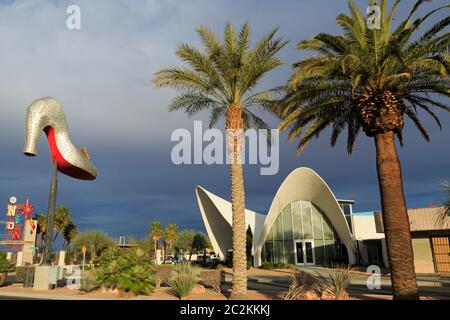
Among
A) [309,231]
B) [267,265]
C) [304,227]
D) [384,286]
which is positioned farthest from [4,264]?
[309,231]

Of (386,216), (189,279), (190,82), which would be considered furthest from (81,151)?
(386,216)

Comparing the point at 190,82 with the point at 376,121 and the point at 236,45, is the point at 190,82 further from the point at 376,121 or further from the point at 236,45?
the point at 376,121

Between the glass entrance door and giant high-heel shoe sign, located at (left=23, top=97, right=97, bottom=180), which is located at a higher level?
giant high-heel shoe sign, located at (left=23, top=97, right=97, bottom=180)

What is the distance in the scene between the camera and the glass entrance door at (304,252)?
37.6m

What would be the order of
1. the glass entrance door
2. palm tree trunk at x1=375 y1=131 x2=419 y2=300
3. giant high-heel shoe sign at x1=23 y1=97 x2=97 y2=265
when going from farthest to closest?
the glass entrance door < giant high-heel shoe sign at x1=23 y1=97 x2=97 y2=265 < palm tree trunk at x1=375 y1=131 x2=419 y2=300

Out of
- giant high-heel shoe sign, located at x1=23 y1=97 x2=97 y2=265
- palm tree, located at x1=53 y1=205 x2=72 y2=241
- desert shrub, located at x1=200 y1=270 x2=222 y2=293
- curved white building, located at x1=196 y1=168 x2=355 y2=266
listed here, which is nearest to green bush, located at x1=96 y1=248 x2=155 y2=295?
desert shrub, located at x1=200 y1=270 x2=222 y2=293

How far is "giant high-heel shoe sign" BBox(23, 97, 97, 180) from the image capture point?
18.4 metres

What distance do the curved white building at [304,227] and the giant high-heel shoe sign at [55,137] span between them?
22650mm

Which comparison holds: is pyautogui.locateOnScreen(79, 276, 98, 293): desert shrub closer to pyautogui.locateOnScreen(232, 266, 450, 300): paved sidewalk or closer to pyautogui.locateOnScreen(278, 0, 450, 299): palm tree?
pyautogui.locateOnScreen(232, 266, 450, 300): paved sidewalk

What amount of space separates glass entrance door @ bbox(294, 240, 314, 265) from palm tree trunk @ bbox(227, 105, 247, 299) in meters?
25.3

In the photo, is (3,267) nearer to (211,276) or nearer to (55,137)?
(55,137)

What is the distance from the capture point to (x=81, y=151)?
2103 cm

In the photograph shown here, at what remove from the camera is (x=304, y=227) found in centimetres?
3900
